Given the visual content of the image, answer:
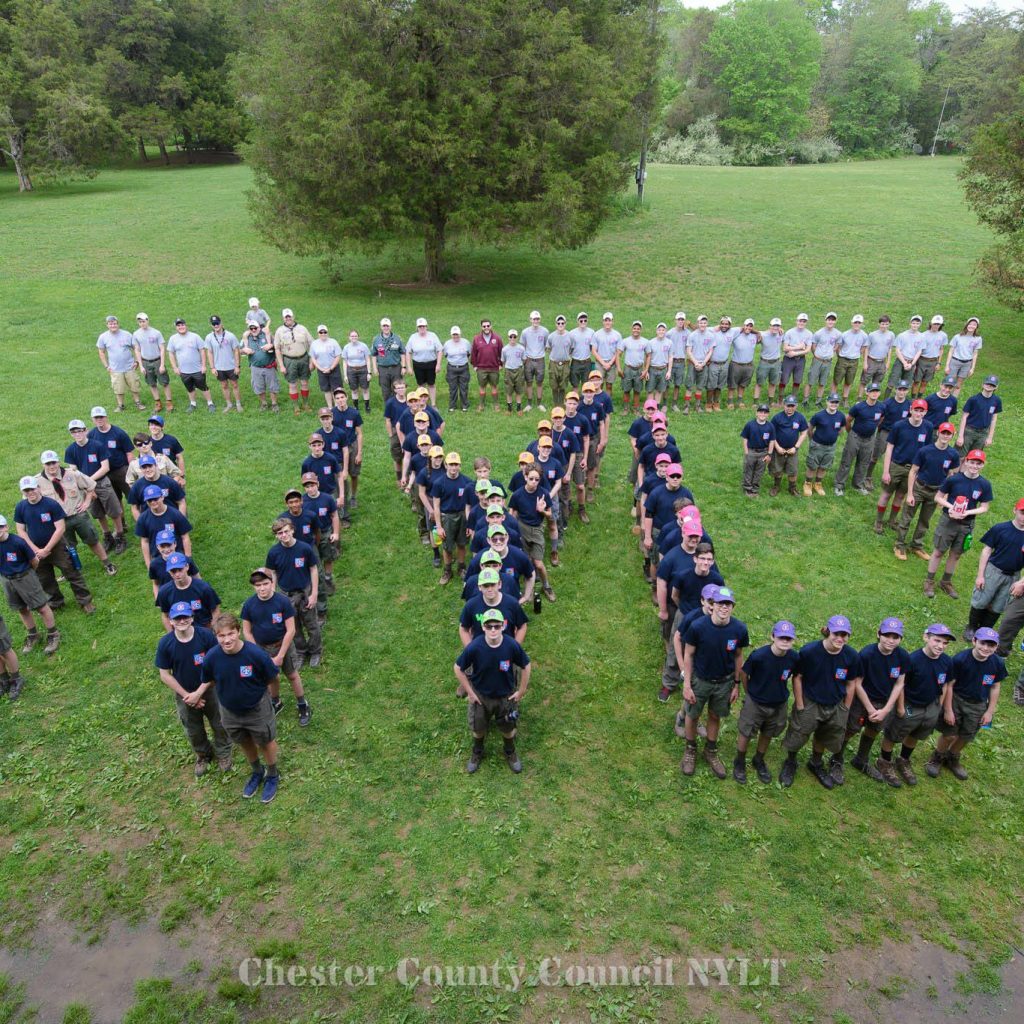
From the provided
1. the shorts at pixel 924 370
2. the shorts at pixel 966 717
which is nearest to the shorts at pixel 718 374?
the shorts at pixel 924 370

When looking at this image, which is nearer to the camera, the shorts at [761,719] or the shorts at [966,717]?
the shorts at [761,719]

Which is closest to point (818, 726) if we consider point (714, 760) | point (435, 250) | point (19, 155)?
point (714, 760)

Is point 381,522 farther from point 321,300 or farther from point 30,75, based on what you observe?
point 30,75

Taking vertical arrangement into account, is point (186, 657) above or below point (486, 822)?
above

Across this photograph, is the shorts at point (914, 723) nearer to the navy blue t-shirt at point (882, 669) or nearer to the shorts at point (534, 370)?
the navy blue t-shirt at point (882, 669)

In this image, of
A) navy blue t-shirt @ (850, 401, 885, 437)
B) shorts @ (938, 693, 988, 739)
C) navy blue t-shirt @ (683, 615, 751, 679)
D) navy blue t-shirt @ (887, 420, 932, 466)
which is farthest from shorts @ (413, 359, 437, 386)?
shorts @ (938, 693, 988, 739)

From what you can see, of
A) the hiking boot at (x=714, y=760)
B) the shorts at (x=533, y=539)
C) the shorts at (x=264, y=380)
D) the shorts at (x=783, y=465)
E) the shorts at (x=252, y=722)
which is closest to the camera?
the shorts at (x=252, y=722)

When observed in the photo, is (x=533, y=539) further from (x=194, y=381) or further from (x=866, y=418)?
(x=194, y=381)
